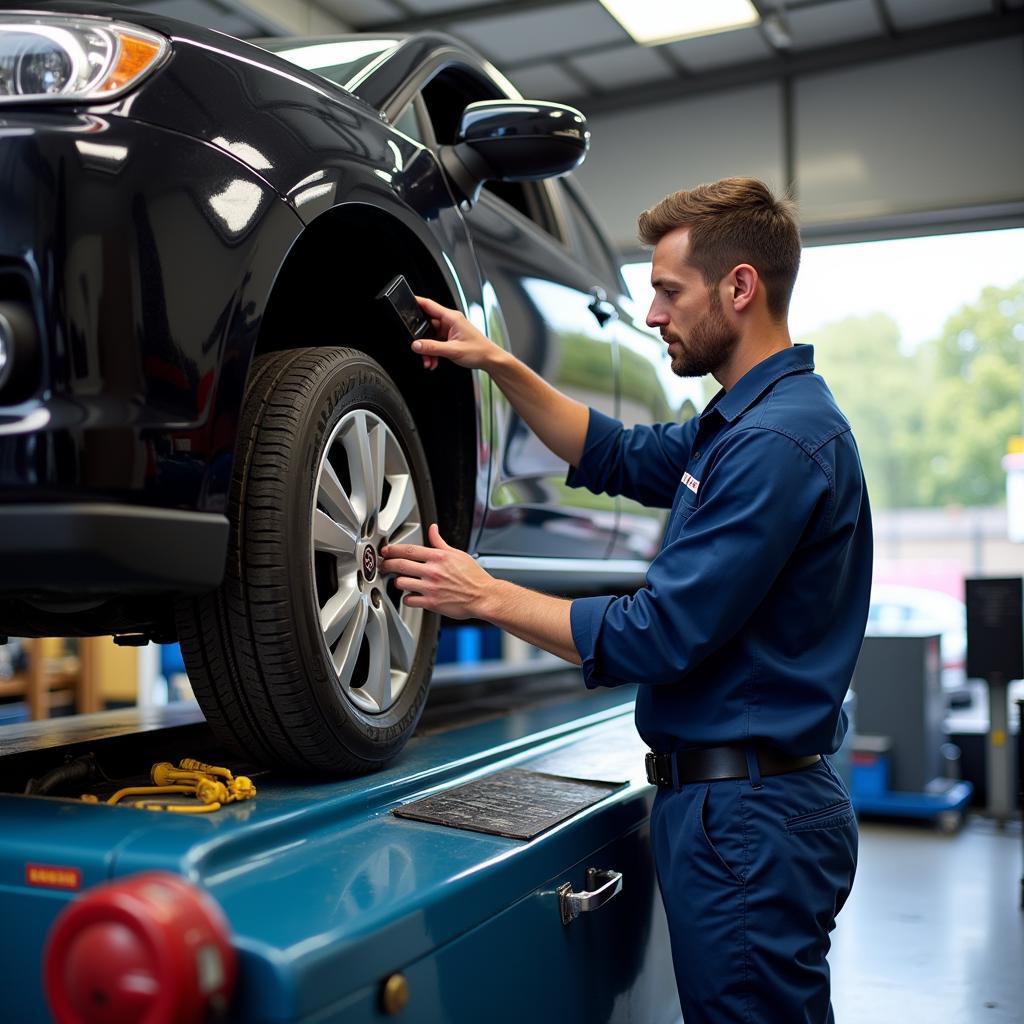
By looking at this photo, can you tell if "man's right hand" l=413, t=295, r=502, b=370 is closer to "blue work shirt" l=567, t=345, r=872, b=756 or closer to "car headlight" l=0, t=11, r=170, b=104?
"blue work shirt" l=567, t=345, r=872, b=756

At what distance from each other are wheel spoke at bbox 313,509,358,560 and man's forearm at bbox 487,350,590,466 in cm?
51

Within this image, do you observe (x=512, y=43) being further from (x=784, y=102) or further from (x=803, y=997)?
(x=803, y=997)

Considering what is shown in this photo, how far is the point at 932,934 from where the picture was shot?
3160mm

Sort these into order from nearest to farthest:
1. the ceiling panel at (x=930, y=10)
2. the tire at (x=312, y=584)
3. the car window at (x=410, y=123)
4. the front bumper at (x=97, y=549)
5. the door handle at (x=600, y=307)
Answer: the front bumper at (x=97, y=549), the tire at (x=312, y=584), the car window at (x=410, y=123), the door handle at (x=600, y=307), the ceiling panel at (x=930, y=10)

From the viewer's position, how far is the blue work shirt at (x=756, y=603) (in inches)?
56.7

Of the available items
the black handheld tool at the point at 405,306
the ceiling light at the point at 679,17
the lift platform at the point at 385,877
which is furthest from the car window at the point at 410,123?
the ceiling light at the point at 679,17

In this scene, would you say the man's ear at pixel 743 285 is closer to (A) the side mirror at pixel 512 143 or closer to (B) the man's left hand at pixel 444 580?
(A) the side mirror at pixel 512 143

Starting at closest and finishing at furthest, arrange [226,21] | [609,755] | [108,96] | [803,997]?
[108,96] < [803,997] < [609,755] < [226,21]

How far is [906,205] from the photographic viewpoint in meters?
6.48

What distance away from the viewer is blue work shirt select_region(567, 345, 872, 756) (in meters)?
1.44

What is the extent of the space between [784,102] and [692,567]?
615cm

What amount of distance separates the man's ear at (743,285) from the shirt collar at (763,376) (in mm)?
93

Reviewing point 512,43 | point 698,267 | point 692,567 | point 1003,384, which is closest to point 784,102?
point 512,43

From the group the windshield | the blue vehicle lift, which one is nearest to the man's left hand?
the windshield
